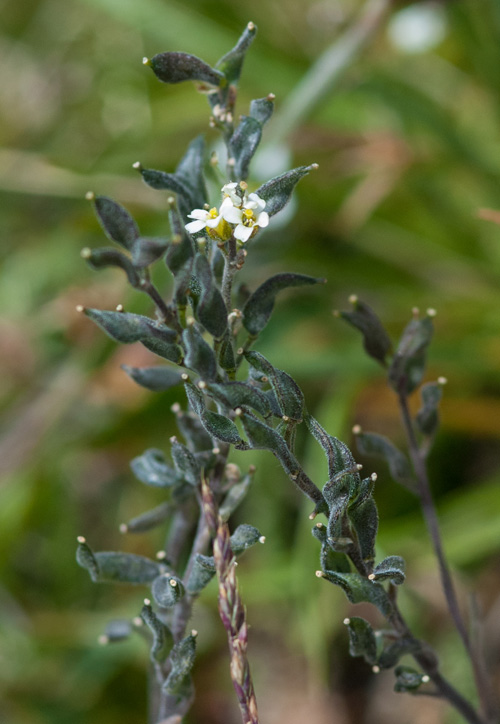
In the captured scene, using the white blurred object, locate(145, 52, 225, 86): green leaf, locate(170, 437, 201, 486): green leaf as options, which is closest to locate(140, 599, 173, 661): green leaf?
locate(170, 437, 201, 486): green leaf

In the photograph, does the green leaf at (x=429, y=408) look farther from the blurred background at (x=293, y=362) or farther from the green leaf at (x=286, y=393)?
the blurred background at (x=293, y=362)

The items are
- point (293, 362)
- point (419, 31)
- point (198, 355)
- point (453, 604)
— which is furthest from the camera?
point (419, 31)

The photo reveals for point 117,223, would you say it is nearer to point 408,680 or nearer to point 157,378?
point 157,378

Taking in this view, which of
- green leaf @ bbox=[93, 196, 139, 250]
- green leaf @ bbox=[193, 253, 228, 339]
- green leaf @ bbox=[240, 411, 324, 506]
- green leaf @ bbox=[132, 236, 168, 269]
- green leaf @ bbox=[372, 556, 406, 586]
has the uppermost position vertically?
green leaf @ bbox=[93, 196, 139, 250]

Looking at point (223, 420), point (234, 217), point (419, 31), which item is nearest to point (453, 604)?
point (223, 420)

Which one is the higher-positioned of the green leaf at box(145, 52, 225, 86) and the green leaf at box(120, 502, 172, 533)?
the green leaf at box(145, 52, 225, 86)

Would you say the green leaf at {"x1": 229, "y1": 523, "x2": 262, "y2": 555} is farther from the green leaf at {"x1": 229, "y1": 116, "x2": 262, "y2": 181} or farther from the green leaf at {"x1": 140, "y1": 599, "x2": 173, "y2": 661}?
the green leaf at {"x1": 229, "y1": 116, "x2": 262, "y2": 181}
